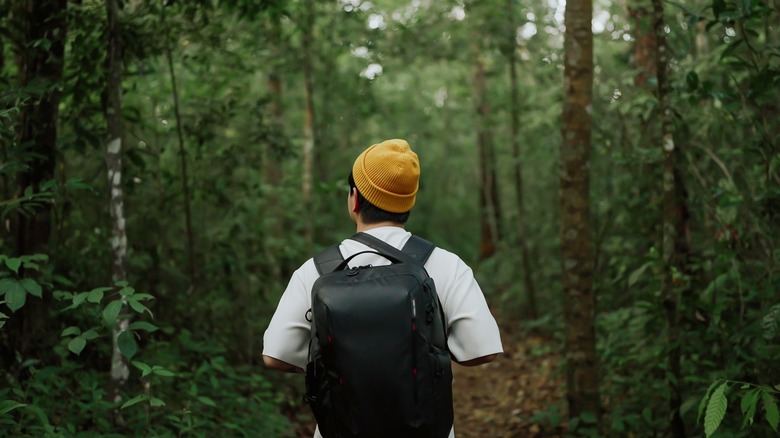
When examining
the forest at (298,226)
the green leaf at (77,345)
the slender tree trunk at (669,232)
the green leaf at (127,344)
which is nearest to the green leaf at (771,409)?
the forest at (298,226)

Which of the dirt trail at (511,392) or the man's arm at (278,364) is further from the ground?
the man's arm at (278,364)

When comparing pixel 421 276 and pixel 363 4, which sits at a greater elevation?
pixel 363 4

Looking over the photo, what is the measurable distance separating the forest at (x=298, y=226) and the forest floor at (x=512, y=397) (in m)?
0.05

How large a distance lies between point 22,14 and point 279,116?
28.8ft

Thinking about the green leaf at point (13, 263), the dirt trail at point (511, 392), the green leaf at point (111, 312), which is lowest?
the dirt trail at point (511, 392)

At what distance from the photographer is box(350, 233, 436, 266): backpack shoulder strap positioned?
10.00 ft

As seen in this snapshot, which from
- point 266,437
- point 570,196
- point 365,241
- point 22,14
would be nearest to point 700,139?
point 570,196

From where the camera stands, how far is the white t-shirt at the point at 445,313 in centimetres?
303

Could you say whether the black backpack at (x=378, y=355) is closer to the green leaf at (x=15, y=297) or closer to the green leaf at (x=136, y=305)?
the green leaf at (x=136, y=305)

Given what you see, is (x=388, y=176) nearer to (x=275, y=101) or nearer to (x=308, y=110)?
(x=308, y=110)

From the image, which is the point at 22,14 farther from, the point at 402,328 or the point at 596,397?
the point at 596,397

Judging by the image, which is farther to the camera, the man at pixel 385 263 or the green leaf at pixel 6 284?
the green leaf at pixel 6 284

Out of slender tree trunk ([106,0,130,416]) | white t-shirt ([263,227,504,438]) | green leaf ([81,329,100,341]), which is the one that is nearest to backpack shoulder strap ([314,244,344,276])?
white t-shirt ([263,227,504,438])

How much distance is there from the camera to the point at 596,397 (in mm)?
6316
